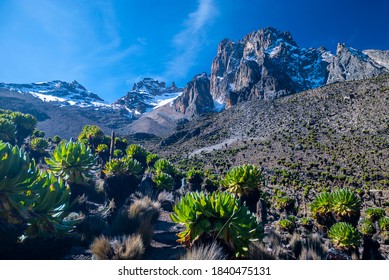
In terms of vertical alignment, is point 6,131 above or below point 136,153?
above

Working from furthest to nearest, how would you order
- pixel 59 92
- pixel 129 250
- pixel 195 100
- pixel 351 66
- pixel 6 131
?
1. pixel 59 92
2. pixel 195 100
3. pixel 351 66
4. pixel 6 131
5. pixel 129 250

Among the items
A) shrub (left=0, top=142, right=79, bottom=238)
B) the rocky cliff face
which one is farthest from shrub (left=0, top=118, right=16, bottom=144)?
the rocky cliff face

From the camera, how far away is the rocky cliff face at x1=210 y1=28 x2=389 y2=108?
86.9m

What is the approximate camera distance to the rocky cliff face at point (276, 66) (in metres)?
86.9

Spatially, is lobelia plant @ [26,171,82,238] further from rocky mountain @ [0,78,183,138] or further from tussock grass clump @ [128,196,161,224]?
rocky mountain @ [0,78,183,138]

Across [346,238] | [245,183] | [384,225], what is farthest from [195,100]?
[346,238]

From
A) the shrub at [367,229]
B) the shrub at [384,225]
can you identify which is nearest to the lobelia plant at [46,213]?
the shrub at [367,229]

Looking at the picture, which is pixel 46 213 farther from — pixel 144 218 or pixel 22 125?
pixel 22 125

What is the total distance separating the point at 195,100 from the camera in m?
121

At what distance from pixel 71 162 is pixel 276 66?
9868 centimetres

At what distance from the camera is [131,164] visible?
10.8 meters

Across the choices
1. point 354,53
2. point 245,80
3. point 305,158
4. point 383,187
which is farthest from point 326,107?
point 354,53

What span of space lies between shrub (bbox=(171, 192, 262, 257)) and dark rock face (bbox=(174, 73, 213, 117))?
359ft

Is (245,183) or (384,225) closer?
(245,183)
